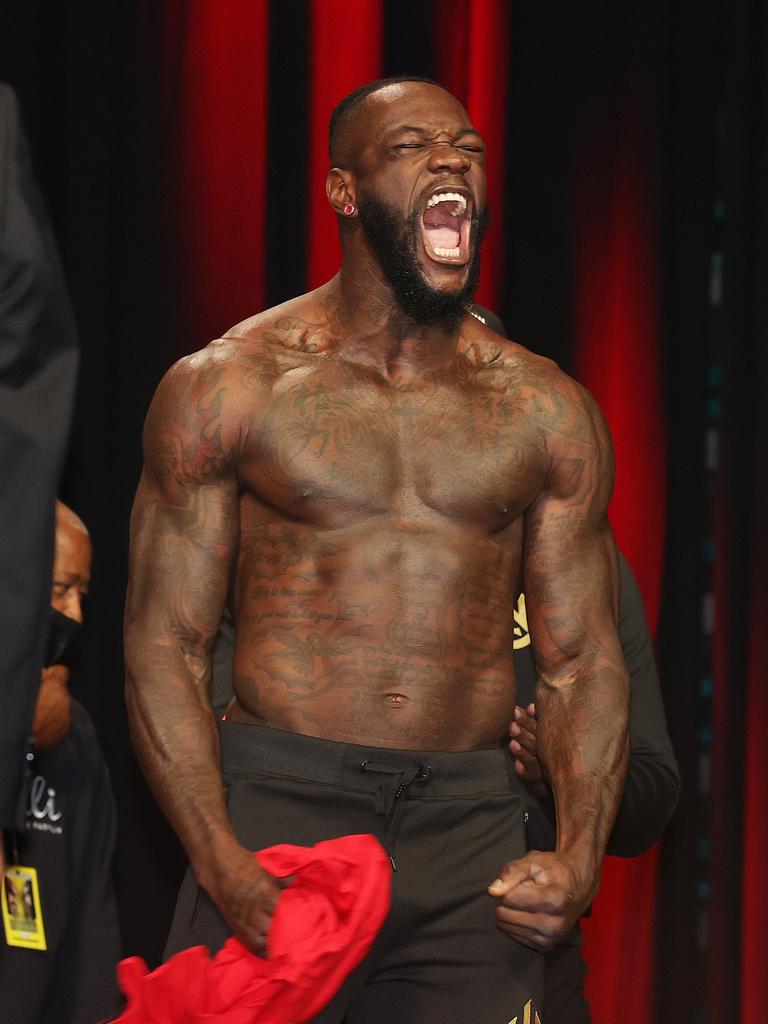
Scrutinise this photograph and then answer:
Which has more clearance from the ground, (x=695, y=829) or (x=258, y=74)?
(x=258, y=74)

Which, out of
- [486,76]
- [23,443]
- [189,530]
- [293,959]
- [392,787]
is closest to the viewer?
[23,443]

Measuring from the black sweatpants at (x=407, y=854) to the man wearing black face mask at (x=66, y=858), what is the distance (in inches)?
24.0

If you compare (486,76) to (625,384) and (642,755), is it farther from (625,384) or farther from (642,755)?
(642,755)

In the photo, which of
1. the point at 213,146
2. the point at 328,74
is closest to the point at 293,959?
the point at 213,146

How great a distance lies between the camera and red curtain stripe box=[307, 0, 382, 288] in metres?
3.56

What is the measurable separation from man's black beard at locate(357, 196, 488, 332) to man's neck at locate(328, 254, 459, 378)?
0.05ft

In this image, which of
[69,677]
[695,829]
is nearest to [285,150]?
[69,677]

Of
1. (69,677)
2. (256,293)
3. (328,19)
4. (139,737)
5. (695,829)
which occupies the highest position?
(328,19)

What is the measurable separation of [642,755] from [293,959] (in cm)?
92

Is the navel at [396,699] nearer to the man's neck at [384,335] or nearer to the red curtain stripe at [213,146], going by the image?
the man's neck at [384,335]

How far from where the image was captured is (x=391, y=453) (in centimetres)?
251

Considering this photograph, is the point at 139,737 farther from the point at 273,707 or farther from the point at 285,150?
the point at 285,150

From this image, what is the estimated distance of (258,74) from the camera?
3527 millimetres

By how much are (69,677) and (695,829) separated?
1338mm
